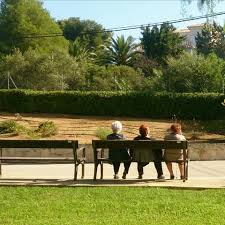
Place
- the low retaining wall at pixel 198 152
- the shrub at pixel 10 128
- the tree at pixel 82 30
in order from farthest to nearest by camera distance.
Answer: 1. the tree at pixel 82 30
2. the shrub at pixel 10 128
3. the low retaining wall at pixel 198 152

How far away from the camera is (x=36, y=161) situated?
11172mm

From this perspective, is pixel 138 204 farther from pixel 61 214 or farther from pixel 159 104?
pixel 159 104

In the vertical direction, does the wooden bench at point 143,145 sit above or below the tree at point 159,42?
below

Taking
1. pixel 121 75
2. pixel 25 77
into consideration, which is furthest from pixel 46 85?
pixel 121 75

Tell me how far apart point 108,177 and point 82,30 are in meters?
79.4

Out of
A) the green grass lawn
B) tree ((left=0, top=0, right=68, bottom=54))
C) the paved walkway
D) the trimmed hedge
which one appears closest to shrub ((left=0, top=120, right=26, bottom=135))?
the trimmed hedge

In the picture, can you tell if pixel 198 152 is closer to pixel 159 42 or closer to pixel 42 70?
pixel 42 70

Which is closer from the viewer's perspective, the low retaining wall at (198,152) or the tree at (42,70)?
the low retaining wall at (198,152)

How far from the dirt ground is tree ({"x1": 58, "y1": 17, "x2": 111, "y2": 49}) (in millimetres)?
52009

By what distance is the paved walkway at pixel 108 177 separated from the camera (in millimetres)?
10000

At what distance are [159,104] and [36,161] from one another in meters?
19.0

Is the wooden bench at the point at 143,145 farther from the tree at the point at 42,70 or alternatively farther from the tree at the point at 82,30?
the tree at the point at 82,30

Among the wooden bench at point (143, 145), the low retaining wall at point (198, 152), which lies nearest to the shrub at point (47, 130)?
the low retaining wall at point (198, 152)

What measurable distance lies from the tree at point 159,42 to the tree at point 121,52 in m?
4.04
